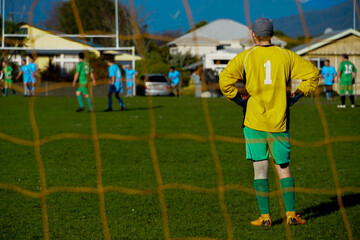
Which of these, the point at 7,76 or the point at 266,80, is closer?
the point at 266,80

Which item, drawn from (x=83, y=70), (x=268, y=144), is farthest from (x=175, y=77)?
(x=268, y=144)

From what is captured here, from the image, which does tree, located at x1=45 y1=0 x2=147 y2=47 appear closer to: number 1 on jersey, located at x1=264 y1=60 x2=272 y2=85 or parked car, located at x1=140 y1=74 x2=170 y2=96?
parked car, located at x1=140 y1=74 x2=170 y2=96

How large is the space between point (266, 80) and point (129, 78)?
2235 centimetres

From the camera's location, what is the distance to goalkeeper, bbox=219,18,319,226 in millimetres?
4297

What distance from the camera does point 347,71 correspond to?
1736 cm

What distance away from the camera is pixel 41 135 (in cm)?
1082

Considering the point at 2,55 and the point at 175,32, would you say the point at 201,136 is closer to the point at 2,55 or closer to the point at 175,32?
the point at 2,55

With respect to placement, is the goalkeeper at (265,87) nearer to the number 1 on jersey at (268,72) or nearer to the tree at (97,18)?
the number 1 on jersey at (268,72)

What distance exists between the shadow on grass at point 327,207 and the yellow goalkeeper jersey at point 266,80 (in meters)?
0.95

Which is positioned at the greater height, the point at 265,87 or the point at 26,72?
the point at 26,72

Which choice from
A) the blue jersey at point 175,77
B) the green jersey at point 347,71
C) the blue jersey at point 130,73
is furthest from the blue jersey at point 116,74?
the blue jersey at point 175,77

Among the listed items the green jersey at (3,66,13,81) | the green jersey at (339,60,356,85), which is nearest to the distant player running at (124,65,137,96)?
the green jersey at (3,66,13,81)

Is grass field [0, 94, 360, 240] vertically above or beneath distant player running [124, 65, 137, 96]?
beneath

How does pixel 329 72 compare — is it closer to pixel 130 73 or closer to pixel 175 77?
pixel 175 77
